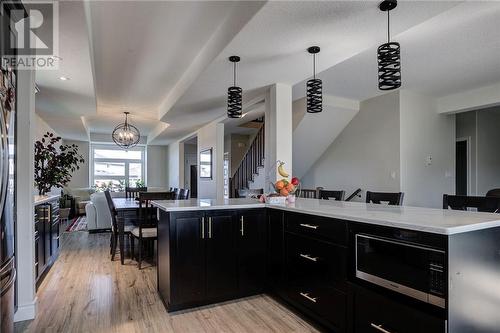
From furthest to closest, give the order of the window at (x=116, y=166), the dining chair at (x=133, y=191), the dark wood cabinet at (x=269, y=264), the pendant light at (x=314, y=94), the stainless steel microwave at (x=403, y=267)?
1. the window at (x=116, y=166)
2. the dining chair at (x=133, y=191)
3. the pendant light at (x=314, y=94)
4. the dark wood cabinet at (x=269, y=264)
5. the stainless steel microwave at (x=403, y=267)

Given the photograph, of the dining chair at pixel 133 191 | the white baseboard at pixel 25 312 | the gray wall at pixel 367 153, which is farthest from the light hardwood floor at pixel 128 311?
the gray wall at pixel 367 153

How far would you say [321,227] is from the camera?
2.21 metres

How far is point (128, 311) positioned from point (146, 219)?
1.47m

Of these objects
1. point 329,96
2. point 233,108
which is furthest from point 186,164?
point 233,108

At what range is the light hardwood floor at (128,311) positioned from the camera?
2.29 meters

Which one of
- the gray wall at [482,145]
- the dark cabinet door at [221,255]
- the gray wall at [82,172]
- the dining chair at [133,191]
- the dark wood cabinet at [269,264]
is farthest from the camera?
the gray wall at [82,172]

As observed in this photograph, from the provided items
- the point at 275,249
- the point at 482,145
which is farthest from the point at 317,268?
the point at 482,145

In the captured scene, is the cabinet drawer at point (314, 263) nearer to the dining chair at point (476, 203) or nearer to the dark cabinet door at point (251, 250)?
the dark cabinet door at point (251, 250)

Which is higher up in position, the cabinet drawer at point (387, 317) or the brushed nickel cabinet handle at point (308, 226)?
the brushed nickel cabinet handle at point (308, 226)

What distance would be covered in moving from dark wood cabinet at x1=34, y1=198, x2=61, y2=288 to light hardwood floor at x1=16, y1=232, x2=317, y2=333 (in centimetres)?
17

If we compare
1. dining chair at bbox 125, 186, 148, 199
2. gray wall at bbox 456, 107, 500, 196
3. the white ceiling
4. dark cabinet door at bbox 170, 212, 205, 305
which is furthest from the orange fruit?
gray wall at bbox 456, 107, 500, 196

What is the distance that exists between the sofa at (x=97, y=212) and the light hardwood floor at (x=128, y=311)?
2431mm

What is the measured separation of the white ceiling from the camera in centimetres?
227

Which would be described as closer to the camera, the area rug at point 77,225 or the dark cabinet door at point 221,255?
the dark cabinet door at point 221,255
